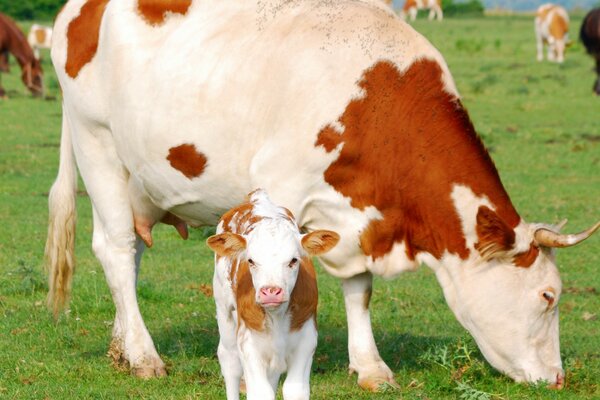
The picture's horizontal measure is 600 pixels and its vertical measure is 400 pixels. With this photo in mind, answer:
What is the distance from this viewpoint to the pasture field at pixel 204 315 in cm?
691

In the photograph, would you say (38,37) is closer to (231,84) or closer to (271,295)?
(231,84)

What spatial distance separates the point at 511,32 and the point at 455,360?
130ft

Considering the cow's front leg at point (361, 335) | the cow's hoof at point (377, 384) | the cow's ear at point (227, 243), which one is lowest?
the cow's hoof at point (377, 384)

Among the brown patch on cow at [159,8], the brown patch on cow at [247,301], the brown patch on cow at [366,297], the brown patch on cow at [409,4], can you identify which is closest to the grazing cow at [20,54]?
the brown patch on cow at [159,8]

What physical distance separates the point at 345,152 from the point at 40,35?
30575mm

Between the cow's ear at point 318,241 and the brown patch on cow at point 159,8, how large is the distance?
2.72m

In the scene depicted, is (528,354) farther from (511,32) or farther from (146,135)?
(511,32)

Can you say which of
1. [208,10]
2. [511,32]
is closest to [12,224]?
[208,10]


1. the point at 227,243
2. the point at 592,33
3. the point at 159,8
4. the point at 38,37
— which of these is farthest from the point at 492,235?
the point at 38,37

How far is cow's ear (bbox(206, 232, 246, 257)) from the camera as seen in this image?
210 inches

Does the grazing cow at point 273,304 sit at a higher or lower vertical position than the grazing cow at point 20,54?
higher

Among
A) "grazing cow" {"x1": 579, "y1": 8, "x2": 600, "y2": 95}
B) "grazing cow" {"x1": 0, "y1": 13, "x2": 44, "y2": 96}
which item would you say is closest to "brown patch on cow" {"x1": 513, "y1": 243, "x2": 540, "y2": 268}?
"grazing cow" {"x1": 0, "y1": 13, "x2": 44, "y2": 96}

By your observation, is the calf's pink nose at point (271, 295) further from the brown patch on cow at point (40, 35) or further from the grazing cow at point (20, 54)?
the brown patch on cow at point (40, 35)

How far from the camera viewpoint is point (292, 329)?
5.46 metres
